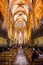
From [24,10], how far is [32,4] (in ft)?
35.5

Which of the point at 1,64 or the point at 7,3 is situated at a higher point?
the point at 7,3

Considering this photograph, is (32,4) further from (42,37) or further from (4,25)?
(42,37)

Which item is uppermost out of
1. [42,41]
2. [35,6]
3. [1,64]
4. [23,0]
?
[23,0]

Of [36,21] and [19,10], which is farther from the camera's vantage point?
[19,10]

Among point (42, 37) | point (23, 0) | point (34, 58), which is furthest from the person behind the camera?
point (23, 0)

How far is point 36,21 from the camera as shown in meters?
35.0

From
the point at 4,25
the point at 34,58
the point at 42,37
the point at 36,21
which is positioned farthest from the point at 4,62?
the point at 36,21

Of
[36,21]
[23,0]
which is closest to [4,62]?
[36,21]

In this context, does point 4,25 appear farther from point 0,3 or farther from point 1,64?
point 1,64

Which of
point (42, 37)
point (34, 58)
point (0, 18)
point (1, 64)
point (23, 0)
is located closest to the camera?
point (1, 64)

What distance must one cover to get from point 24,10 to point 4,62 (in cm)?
3857

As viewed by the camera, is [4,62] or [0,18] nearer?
[4,62]

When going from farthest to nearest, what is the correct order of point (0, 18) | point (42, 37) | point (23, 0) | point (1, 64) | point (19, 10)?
point (19, 10)
point (23, 0)
point (0, 18)
point (42, 37)
point (1, 64)

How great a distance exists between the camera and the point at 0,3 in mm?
33000
